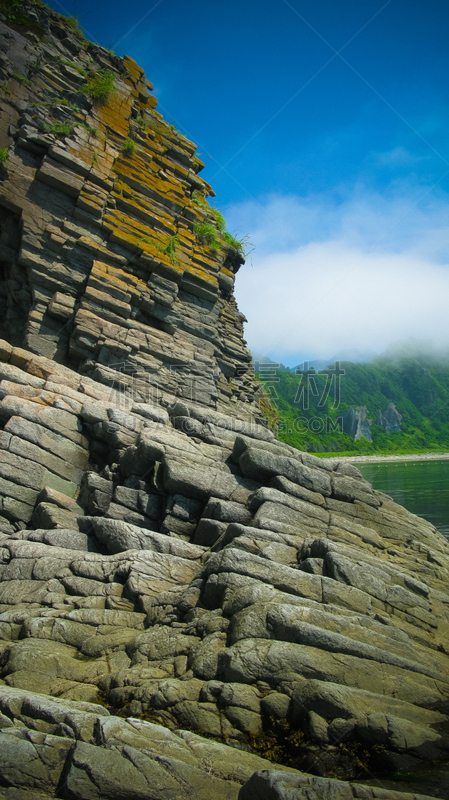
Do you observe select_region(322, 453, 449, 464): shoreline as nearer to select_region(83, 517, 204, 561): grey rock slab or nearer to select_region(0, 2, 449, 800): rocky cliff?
select_region(0, 2, 449, 800): rocky cliff

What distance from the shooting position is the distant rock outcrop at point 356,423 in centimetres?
17438

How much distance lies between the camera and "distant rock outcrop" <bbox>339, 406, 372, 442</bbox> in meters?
174

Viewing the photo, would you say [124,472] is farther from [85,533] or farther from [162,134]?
[162,134]

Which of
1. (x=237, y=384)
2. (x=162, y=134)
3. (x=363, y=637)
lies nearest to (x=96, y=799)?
(x=363, y=637)

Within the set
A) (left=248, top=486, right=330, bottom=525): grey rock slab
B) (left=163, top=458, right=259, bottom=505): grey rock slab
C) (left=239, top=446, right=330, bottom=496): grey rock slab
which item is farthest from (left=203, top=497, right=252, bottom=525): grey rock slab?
(left=239, top=446, right=330, bottom=496): grey rock slab

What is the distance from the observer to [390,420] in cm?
19312

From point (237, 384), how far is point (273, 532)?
16.8 metres

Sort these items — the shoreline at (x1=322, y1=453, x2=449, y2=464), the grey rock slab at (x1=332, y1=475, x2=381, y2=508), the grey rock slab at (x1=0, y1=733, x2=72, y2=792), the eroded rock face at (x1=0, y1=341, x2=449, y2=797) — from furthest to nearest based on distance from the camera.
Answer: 1. the shoreline at (x1=322, y1=453, x2=449, y2=464)
2. the grey rock slab at (x1=332, y1=475, x2=381, y2=508)
3. the eroded rock face at (x1=0, y1=341, x2=449, y2=797)
4. the grey rock slab at (x1=0, y1=733, x2=72, y2=792)

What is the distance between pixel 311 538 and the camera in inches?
506

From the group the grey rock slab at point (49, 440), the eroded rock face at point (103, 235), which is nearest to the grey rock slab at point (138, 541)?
the grey rock slab at point (49, 440)

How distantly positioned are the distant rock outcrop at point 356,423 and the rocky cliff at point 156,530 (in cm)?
15410

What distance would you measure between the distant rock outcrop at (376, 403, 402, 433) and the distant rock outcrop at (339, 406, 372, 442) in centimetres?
794

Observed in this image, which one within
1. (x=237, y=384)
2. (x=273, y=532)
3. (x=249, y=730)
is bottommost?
(x=249, y=730)

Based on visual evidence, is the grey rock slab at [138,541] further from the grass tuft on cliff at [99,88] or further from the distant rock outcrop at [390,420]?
the distant rock outcrop at [390,420]
